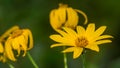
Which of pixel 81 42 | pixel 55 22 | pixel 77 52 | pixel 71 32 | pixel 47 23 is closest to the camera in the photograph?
pixel 77 52

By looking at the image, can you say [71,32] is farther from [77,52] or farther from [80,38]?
[77,52]

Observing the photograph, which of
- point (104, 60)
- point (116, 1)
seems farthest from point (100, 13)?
point (104, 60)

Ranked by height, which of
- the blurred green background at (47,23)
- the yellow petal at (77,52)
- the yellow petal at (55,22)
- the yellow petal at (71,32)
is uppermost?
the yellow petal at (55,22)

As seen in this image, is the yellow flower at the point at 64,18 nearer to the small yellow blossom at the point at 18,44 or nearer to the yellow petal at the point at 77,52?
the small yellow blossom at the point at 18,44

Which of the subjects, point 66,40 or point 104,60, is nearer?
point 66,40

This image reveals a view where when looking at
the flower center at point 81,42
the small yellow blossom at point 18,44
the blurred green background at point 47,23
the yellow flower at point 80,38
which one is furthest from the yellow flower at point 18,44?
the blurred green background at point 47,23

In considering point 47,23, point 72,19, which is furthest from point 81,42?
point 47,23

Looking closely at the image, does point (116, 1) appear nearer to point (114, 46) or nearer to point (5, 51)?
point (114, 46)
